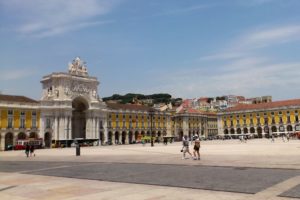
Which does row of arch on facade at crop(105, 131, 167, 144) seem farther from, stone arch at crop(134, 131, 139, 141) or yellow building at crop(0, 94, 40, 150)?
yellow building at crop(0, 94, 40, 150)

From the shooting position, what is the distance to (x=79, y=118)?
94625 mm

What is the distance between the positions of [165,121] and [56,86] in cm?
4649

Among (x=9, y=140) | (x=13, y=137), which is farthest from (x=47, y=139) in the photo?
(x=9, y=140)

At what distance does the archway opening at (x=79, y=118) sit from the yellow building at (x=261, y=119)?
54060mm

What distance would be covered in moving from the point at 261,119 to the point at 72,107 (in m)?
73.8

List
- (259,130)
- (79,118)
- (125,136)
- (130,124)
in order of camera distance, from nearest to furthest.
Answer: (79,118) → (125,136) → (130,124) → (259,130)

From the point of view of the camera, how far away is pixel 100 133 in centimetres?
9506

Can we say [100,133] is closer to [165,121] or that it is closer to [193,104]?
[165,121]

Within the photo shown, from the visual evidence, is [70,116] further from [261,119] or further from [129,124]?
[261,119]

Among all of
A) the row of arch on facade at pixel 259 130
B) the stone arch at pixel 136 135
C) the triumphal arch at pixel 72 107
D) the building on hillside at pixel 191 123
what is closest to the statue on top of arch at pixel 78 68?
the triumphal arch at pixel 72 107

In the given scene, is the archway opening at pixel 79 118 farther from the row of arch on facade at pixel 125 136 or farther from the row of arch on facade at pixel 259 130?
the row of arch on facade at pixel 259 130

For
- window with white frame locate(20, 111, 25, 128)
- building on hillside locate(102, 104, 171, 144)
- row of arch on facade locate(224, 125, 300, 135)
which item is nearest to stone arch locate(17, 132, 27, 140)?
window with white frame locate(20, 111, 25, 128)

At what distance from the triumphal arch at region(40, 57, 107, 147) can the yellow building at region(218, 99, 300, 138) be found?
52.3m

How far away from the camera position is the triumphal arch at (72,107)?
84.6 meters
